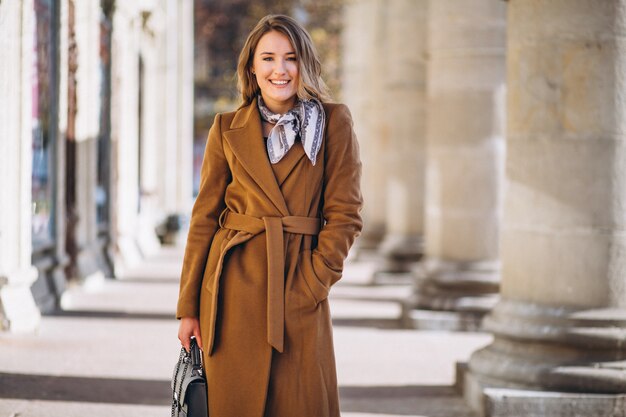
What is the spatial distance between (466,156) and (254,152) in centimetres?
742

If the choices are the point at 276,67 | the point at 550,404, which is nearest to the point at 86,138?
the point at 550,404

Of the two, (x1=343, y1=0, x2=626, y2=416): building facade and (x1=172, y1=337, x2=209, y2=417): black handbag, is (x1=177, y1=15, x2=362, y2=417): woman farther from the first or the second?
(x1=343, y1=0, x2=626, y2=416): building facade

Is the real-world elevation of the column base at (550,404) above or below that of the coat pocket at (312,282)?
Result: below

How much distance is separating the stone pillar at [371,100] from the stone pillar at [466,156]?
6270 mm

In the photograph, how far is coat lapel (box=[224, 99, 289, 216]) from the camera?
407cm

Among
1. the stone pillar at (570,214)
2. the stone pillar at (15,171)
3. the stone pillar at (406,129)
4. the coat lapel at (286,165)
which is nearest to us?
the coat lapel at (286,165)

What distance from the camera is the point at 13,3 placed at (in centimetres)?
1011

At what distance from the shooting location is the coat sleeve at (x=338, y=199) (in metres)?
4.02

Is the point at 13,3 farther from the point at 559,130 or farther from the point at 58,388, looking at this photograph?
the point at 559,130

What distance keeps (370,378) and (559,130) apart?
257cm

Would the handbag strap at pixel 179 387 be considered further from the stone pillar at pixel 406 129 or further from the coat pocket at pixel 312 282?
the stone pillar at pixel 406 129

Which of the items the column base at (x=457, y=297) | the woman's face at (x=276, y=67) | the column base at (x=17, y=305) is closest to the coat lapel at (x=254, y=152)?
the woman's face at (x=276, y=67)

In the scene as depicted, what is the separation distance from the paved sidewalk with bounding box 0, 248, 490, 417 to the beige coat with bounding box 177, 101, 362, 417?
110 inches

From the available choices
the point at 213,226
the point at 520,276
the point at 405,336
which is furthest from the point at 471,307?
the point at 213,226
